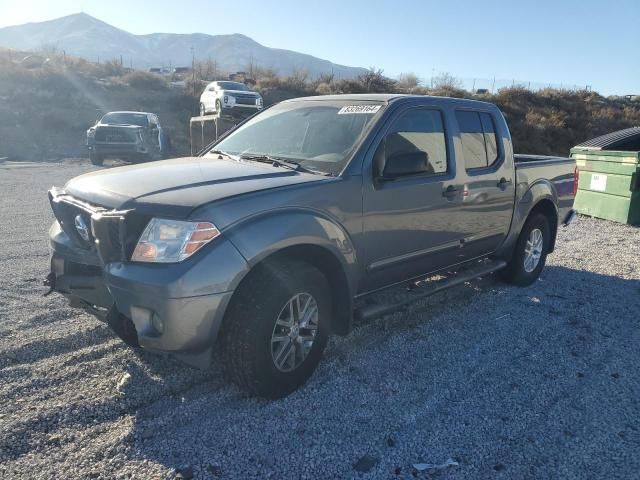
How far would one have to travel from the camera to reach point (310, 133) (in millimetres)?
4125

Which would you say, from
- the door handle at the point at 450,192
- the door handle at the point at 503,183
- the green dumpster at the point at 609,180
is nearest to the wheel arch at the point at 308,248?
the door handle at the point at 450,192

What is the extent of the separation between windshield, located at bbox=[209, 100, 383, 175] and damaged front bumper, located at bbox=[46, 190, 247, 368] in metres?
1.26

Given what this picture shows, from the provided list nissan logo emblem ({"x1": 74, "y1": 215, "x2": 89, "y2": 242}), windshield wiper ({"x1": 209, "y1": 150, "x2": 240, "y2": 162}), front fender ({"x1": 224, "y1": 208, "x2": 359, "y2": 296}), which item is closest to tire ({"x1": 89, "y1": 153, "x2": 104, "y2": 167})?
windshield wiper ({"x1": 209, "y1": 150, "x2": 240, "y2": 162})

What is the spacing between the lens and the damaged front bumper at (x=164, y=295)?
9.07 ft

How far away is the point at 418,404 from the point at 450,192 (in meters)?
1.82

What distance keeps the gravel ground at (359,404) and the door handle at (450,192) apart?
3.77ft

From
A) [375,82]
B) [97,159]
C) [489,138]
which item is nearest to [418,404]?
[489,138]

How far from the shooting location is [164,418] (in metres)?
3.04

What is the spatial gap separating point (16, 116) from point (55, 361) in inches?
1120

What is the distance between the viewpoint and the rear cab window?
469 cm

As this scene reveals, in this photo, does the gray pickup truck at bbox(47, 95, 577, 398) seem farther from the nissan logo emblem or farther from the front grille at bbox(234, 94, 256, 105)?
the front grille at bbox(234, 94, 256, 105)

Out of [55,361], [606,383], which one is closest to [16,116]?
[55,361]

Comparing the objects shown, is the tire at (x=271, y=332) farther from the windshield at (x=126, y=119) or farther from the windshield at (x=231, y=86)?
the windshield at (x=231, y=86)

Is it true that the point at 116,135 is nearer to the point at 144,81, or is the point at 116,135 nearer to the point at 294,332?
the point at 294,332
